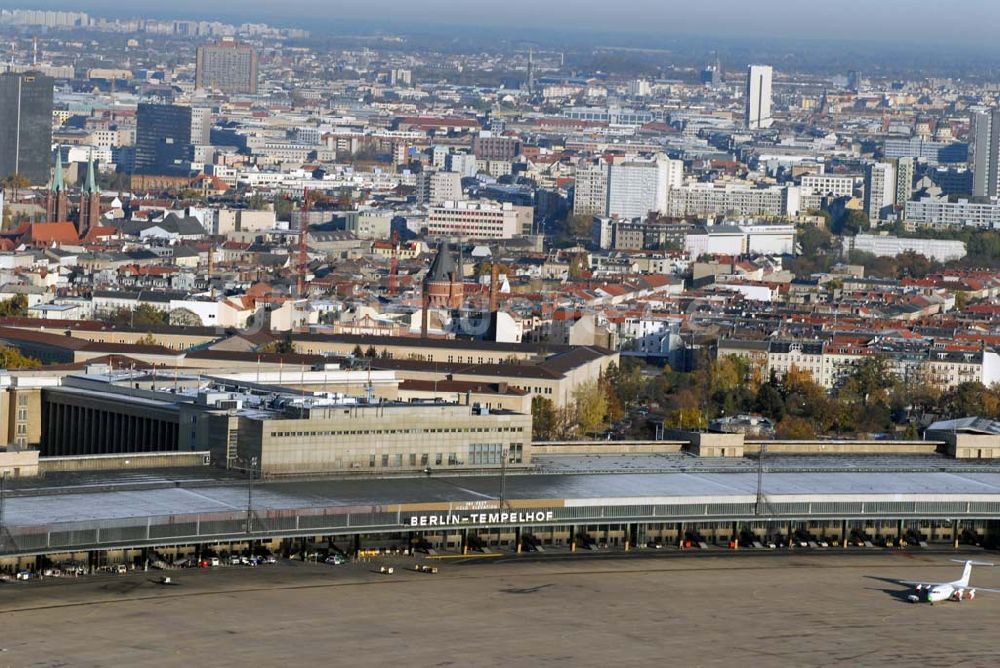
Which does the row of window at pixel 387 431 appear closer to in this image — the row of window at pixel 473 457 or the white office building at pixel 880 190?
the row of window at pixel 473 457

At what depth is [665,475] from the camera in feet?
148

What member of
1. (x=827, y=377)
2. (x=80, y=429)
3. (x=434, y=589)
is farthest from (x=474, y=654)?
(x=827, y=377)

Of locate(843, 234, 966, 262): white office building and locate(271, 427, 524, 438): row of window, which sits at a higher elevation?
locate(271, 427, 524, 438): row of window

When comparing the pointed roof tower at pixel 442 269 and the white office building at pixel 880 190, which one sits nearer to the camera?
the pointed roof tower at pixel 442 269

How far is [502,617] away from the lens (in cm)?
3703

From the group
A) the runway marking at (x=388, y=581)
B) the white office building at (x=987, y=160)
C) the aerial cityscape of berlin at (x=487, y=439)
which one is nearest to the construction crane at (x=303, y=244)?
the aerial cityscape of berlin at (x=487, y=439)

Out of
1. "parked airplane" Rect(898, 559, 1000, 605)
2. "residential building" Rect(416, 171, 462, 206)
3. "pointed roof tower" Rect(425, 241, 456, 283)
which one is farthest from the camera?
"residential building" Rect(416, 171, 462, 206)

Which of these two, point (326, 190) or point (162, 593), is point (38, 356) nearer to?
point (162, 593)

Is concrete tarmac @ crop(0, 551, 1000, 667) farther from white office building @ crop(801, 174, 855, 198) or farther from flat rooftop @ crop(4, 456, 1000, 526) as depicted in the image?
white office building @ crop(801, 174, 855, 198)

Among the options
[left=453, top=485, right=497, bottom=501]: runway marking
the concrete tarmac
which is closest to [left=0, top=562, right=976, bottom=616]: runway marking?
the concrete tarmac

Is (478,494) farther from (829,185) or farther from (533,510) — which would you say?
(829,185)

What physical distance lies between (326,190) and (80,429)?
93.8m

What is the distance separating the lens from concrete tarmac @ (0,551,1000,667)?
Result: 114 ft

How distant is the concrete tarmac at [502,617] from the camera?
34719mm
